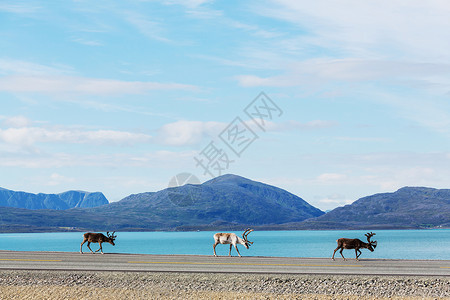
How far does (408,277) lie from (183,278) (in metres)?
12.9

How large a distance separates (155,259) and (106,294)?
9.28 metres

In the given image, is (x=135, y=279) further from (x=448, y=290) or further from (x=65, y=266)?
(x=448, y=290)

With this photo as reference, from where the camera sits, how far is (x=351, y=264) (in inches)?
1553

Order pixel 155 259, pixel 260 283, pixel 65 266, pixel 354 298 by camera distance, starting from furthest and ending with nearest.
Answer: pixel 155 259 < pixel 65 266 < pixel 260 283 < pixel 354 298

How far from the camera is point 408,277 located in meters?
33.4

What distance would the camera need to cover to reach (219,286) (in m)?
33.1

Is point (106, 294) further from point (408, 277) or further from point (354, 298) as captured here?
point (408, 277)

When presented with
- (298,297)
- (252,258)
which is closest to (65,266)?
(252,258)

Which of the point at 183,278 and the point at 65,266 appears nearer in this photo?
the point at 183,278

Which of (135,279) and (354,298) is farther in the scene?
(135,279)

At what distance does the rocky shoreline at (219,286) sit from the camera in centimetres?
3170

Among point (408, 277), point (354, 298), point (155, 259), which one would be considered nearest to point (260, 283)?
point (354, 298)

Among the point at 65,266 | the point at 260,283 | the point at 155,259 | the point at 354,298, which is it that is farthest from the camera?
the point at 155,259

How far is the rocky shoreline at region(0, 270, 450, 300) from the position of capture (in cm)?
3170
